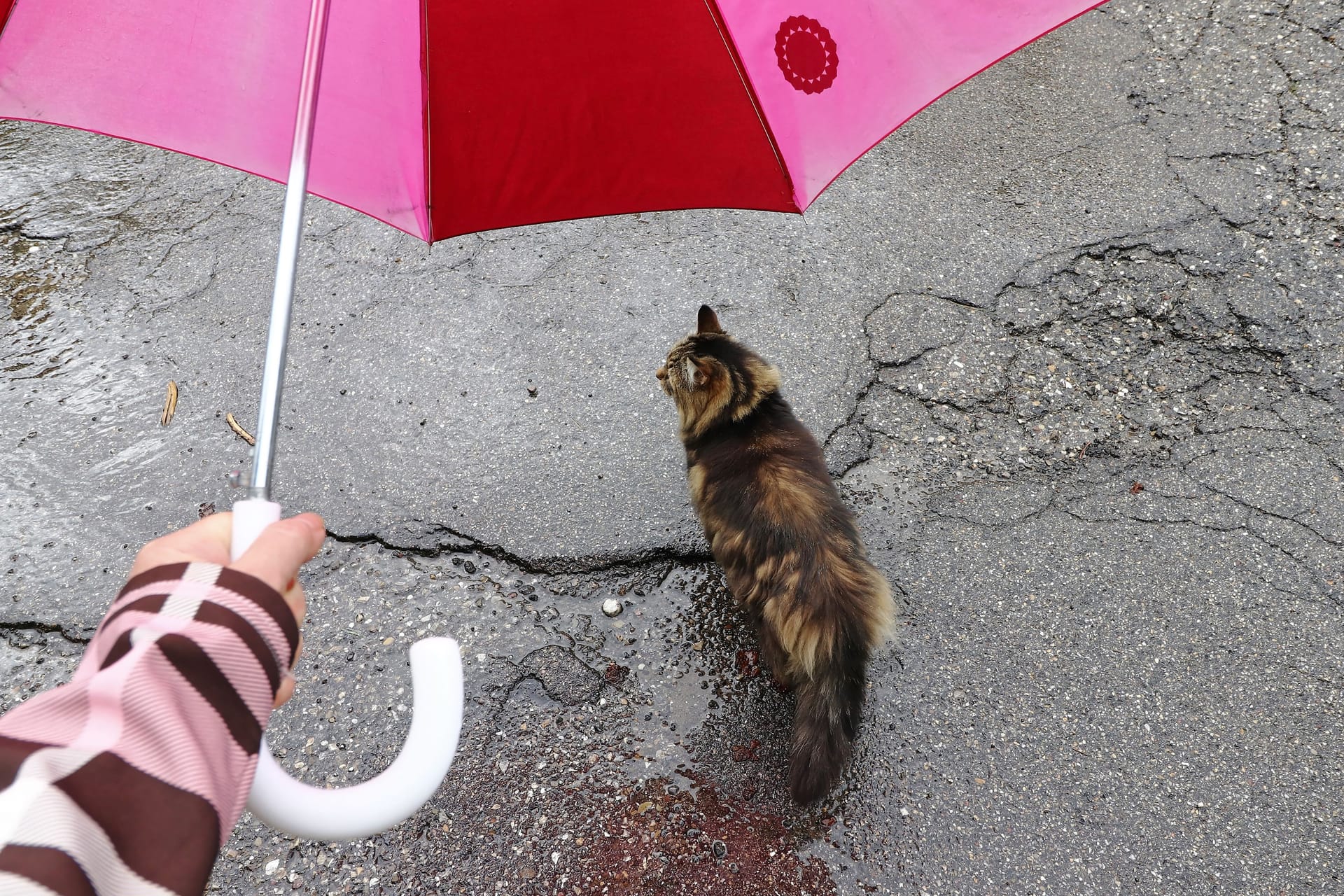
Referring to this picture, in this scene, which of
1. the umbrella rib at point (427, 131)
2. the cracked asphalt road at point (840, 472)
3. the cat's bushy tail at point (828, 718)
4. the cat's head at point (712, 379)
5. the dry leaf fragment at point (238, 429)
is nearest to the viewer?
the umbrella rib at point (427, 131)

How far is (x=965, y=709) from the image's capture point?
8.86ft

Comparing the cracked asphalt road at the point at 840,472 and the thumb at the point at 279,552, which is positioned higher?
the thumb at the point at 279,552

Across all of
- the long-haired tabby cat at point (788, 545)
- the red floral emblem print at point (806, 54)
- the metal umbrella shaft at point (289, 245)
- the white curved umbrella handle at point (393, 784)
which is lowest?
the long-haired tabby cat at point (788, 545)

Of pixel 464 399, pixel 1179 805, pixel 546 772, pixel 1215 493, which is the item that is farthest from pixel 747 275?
pixel 1179 805

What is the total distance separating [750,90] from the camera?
75.4 inches

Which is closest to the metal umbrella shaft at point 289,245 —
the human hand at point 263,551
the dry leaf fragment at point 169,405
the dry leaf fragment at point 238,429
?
the human hand at point 263,551

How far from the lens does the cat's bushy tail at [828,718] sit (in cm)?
229

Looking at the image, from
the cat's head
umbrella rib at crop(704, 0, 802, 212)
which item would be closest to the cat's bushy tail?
the cat's head

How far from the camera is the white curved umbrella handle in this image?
1.10 meters

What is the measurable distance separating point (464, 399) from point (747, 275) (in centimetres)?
148

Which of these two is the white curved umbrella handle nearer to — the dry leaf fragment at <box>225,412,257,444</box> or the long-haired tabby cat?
the long-haired tabby cat

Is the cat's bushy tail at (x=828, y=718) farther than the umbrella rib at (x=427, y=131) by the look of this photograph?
Yes

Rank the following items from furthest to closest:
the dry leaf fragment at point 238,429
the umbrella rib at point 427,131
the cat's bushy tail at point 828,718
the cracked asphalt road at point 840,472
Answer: the dry leaf fragment at point 238,429, the cracked asphalt road at point 840,472, the cat's bushy tail at point 828,718, the umbrella rib at point 427,131

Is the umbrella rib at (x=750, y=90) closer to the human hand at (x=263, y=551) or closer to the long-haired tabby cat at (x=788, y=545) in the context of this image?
the long-haired tabby cat at (x=788, y=545)
